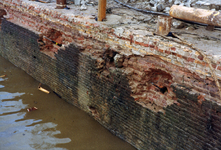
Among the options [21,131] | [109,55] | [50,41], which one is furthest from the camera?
[50,41]

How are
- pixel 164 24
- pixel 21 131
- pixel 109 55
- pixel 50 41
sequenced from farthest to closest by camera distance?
pixel 50 41, pixel 21 131, pixel 109 55, pixel 164 24

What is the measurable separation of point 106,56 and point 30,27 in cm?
284

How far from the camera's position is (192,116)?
2.79m

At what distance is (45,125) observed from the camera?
13.8ft

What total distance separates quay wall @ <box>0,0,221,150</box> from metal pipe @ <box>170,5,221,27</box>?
2.16 ft

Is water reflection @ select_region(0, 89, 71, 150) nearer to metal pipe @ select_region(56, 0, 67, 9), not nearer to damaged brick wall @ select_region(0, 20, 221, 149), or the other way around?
damaged brick wall @ select_region(0, 20, 221, 149)

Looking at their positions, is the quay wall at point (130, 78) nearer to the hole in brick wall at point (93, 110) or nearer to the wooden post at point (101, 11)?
the hole in brick wall at point (93, 110)

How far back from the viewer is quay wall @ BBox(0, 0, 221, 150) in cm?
275

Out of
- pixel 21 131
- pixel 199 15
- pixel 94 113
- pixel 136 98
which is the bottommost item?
pixel 21 131

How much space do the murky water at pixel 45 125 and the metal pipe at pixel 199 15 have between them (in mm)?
2450

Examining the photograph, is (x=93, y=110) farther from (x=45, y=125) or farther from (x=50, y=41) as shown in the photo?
(x=50, y=41)

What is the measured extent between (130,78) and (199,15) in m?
1.50

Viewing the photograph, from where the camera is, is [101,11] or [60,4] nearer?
[101,11]

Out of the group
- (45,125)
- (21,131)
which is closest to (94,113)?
(45,125)
